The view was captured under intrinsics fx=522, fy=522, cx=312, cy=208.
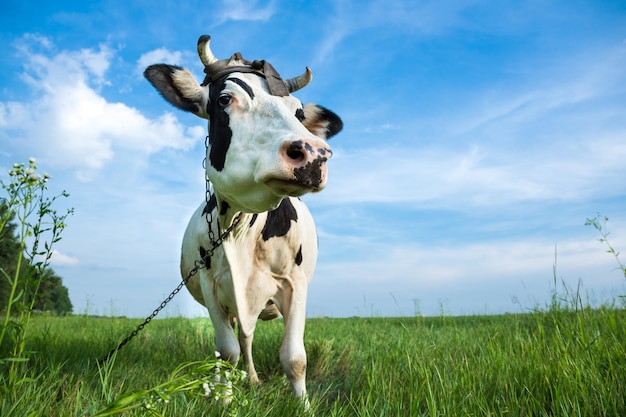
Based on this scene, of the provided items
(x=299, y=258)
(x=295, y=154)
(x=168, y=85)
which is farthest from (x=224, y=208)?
(x=295, y=154)

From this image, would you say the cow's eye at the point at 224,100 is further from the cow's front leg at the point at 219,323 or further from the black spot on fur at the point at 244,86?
the cow's front leg at the point at 219,323

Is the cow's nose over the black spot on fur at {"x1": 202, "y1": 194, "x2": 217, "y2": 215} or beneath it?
beneath

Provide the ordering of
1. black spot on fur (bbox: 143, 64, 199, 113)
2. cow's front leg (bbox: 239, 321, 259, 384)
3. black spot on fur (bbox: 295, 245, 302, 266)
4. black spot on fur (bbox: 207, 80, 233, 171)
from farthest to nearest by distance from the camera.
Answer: cow's front leg (bbox: 239, 321, 259, 384) < black spot on fur (bbox: 295, 245, 302, 266) < black spot on fur (bbox: 143, 64, 199, 113) < black spot on fur (bbox: 207, 80, 233, 171)

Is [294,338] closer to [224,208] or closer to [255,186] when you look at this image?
[224,208]

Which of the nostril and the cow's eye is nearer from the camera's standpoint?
the nostril

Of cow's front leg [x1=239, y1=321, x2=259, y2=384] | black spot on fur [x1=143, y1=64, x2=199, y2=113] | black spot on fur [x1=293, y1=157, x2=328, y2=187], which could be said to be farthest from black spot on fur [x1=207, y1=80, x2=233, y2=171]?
cow's front leg [x1=239, y1=321, x2=259, y2=384]

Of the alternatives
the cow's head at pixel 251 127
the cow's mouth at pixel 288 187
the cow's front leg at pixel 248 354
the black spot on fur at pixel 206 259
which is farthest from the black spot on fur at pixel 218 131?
the cow's front leg at pixel 248 354

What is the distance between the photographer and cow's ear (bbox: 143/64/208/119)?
3980mm

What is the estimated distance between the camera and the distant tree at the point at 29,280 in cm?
315

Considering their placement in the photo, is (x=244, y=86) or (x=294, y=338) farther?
(x=294, y=338)

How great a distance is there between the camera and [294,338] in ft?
13.7

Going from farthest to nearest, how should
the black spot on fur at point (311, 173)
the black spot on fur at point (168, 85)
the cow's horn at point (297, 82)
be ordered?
the cow's horn at point (297, 82) → the black spot on fur at point (168, 85) → the black spot on fur at point (311, 173)

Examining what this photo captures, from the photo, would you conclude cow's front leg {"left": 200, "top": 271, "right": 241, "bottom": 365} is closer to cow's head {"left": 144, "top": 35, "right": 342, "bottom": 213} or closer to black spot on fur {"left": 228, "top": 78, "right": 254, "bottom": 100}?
cow's head {"left": 144, "top": 35, "right": 342, "bottom": 213}

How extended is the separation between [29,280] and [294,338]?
2.02m
